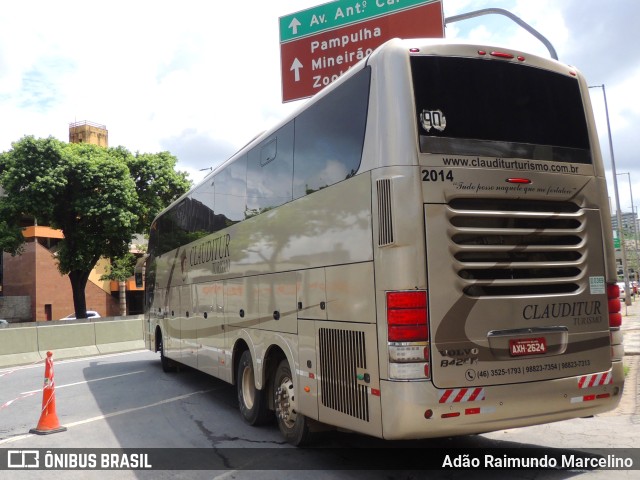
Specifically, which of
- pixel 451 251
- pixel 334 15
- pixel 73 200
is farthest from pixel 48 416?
pixel 73 200

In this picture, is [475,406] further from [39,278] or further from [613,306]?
[39,278]

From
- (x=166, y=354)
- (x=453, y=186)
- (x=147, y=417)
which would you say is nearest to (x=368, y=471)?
(x=453, y=186)

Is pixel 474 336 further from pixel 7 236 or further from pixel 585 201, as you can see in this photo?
pixel 7 236

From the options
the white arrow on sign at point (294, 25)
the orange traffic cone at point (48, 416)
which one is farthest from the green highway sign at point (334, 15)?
Answer: the orange traffic cone at point (48, 416)

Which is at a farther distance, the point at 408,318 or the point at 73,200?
the point at 73,200

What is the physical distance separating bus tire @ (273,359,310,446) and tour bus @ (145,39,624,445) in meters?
0.08

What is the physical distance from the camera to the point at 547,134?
6.10 m

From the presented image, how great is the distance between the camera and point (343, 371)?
5980 millimetres

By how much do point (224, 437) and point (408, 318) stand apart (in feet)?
13.2

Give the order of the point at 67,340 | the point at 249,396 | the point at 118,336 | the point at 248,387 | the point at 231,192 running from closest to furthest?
1. the point at 249,396
2. the point at 248,387
3. the point at 231,192
4. the point at 67,340
5. the point at 118,336

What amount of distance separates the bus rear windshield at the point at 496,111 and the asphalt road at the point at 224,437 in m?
3.24

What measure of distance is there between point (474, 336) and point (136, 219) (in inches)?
1232

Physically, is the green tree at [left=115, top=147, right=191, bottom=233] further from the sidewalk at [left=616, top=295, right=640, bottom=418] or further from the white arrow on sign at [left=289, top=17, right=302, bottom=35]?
the sidewalk at [left=616, top=295, right=640, bottom=418]

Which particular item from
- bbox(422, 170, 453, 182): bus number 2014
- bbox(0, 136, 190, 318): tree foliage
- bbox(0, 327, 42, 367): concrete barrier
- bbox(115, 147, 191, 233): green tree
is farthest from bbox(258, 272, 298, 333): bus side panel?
bbox(115, 147, 191, 233): green tree
